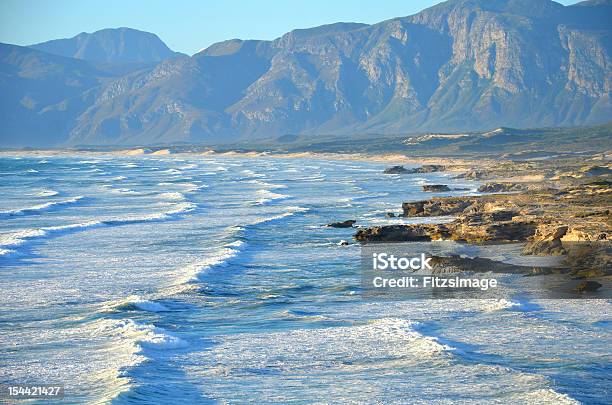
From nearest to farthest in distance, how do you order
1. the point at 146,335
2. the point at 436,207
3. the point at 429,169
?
the point at 146,335
the point at 436,207
the point at 429,169

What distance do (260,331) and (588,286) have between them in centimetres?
975

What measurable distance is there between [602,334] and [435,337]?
12.1 ft

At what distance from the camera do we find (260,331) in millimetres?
23406

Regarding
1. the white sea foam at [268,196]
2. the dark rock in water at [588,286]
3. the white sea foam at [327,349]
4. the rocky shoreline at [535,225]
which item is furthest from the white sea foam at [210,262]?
the white sea foam at [268,196]

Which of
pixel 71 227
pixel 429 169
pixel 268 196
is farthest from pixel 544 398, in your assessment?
pixel 429 169

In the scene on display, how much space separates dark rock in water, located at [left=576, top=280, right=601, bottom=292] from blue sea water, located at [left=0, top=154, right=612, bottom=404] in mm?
1429

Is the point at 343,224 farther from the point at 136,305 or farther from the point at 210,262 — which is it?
the point at 136,305

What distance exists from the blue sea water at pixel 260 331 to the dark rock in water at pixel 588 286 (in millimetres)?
1429

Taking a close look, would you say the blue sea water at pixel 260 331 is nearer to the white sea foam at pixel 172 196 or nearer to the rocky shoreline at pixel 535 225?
the rocky shoreline at pixel 535 225

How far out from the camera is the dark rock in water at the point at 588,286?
1070 inches

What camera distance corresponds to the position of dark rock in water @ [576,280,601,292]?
27188 millimetres

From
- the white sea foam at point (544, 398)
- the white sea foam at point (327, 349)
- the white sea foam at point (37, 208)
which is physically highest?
the white sea foam at point (37, 208)

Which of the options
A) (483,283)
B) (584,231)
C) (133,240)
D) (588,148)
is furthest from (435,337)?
(588,148)

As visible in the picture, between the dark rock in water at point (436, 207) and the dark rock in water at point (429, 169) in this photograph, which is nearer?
the dark rock in water at point (436, 207)
